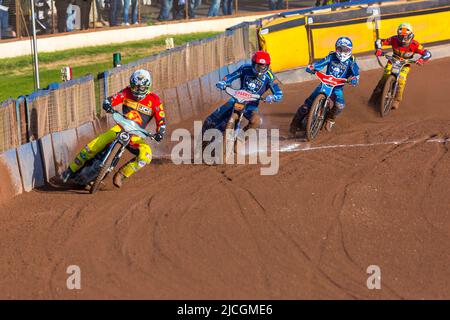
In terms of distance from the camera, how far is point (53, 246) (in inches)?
440

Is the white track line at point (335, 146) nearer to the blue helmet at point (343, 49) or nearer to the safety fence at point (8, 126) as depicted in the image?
the blue helmet at point (343, 49)

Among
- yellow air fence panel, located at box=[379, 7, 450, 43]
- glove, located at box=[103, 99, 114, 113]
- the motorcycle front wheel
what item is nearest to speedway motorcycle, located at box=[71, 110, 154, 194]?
glove, located at box=[103, 99, 114, 113]

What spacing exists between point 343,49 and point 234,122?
3010 millimetres

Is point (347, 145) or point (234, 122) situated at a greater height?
point (234, 122)

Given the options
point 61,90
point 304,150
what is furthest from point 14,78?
point 304,150

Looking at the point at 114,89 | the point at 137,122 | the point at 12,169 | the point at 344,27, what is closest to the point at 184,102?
the point at 114,89

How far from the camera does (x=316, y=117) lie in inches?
648

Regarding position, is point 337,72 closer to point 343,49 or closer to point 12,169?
point 343,49

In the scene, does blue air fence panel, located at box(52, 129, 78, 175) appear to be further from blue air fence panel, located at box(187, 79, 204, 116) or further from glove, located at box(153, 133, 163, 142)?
blue air fence panel, located at box(187, 79, 204, 116)

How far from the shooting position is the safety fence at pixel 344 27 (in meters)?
22.3

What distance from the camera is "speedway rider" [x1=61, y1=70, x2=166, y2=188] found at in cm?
1347

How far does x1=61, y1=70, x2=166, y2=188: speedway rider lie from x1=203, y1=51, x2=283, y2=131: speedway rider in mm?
1665

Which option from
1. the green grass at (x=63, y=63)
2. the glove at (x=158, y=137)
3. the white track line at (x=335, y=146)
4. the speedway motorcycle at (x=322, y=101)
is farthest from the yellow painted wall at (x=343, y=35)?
the glove at (x=158, y=137)

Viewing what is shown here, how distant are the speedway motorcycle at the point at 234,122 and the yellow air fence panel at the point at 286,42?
271 inches
